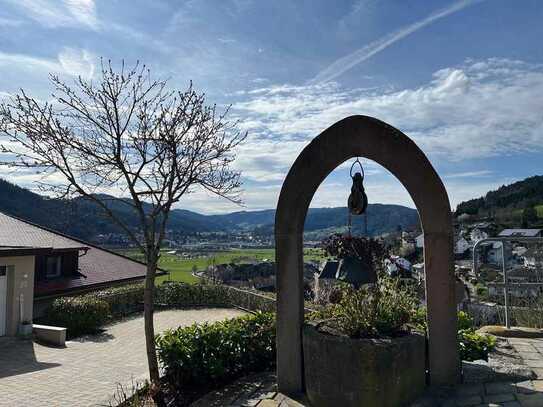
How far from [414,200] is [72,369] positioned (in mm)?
8895

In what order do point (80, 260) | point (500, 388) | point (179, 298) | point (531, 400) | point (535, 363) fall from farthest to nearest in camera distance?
point (179, 298) < point (80, 260) < point (535, 363) < point (500, 388) < point (531, 400)

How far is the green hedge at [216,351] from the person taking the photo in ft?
21.8

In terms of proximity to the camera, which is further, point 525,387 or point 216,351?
point 216,351

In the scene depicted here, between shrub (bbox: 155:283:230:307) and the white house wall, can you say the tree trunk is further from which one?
shrub (bbox: 155:283:230:307)

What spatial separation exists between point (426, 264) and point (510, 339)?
2.94m

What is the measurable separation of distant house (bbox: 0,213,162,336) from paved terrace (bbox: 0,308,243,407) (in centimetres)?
126

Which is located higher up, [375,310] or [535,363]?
[375,310]

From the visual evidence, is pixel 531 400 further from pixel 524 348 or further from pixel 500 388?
pixel 524 348

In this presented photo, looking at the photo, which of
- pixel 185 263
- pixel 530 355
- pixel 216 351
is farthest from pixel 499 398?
pixel 185 263

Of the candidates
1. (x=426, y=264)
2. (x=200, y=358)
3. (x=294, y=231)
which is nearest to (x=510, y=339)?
(x=426, y=264)

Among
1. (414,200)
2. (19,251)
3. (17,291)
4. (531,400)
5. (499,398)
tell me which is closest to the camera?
(531,400)

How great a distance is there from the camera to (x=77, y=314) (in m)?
16.0

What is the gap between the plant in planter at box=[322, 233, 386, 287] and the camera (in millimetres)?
5785

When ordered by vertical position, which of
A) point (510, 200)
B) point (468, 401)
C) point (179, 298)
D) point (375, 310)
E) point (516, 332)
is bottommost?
point (179, 298)
